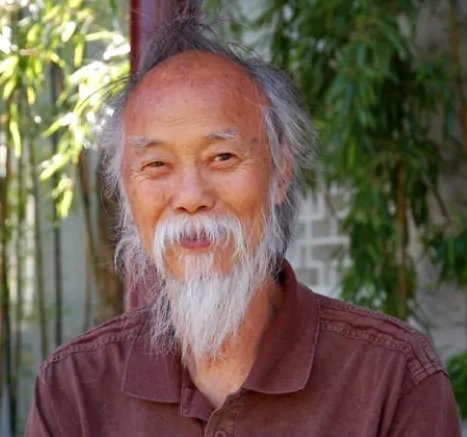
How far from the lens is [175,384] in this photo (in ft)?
7.57

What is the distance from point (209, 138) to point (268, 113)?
0.17 m

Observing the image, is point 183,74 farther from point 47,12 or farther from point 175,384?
point 47,12

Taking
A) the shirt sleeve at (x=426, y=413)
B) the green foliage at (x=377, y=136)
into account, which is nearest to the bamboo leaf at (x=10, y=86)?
the green foliage at (x=377, y=136)

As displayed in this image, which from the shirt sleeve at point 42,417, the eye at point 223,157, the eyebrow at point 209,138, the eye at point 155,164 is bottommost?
the shirt sleeve at point 42,417

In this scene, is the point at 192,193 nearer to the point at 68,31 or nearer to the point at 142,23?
the point at 142,23

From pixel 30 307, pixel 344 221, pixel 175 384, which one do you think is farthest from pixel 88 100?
pixel 30 307

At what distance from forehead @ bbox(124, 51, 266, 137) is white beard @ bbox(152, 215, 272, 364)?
20 cm

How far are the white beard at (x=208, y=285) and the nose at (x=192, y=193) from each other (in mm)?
19

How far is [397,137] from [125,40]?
3.35 ft

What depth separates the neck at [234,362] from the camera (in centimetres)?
232

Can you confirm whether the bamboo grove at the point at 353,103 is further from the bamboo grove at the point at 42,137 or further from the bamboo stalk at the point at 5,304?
the bamboo stalk at the point at 5,304

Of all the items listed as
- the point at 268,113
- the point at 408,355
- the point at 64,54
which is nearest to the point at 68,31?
the point at 64,54

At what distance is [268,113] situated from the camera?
2355 millimetres

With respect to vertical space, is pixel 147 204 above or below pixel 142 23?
below
